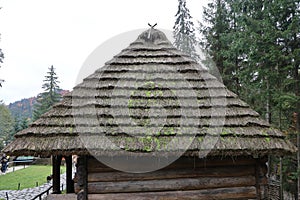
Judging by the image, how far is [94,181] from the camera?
4430 mm

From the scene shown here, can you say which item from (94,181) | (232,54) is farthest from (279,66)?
(94,181)

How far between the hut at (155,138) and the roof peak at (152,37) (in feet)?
4.23

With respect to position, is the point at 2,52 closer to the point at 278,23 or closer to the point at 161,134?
the point at 161,134

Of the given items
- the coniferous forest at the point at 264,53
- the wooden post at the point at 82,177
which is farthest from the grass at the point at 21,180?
the wooden post at the point at 82,177

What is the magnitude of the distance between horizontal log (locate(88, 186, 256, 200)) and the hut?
2 cm

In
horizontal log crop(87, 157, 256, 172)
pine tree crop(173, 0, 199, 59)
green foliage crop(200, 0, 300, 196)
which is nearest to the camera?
horizontal log crop(87, 157, 256, 172)

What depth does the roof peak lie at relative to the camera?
604 cm

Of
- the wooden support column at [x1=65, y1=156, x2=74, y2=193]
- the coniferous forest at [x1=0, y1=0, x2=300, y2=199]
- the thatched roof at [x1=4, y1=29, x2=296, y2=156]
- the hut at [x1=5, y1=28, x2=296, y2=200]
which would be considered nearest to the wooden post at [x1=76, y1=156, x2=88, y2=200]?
the hut at [x1=5, y1=28, x2=296, y2=200]

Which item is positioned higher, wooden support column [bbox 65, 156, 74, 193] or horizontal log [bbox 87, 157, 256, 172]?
horizontal log [bbox 87, 157, 256, 172]

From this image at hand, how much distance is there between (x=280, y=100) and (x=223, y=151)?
5974mm

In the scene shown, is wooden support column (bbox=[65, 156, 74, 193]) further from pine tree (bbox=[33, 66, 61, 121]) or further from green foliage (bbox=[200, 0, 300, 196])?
pine tree (bbox=[33, 66, 61, 121])

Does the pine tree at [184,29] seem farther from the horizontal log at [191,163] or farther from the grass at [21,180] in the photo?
the horizontal log at [191,163]

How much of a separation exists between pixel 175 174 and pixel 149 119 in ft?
3.91

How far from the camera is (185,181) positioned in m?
4.54
